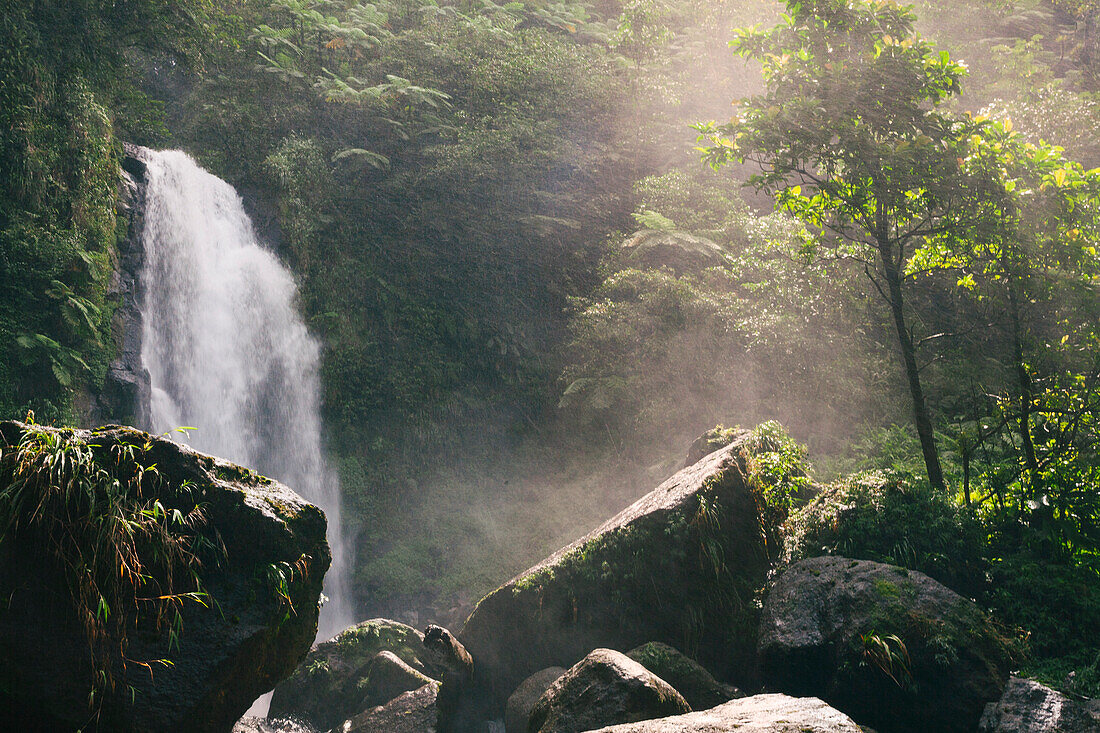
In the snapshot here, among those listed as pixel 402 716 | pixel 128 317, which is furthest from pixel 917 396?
pixel 128 317

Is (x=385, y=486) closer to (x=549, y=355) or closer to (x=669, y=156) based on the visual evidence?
(x=549, y=355)

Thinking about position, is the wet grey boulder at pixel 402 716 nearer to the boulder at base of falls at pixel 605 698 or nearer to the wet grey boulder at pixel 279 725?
the wet grey boulder at pixel 279 725

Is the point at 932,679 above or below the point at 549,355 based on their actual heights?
below

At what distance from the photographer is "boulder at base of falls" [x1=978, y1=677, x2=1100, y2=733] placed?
4.56 metres

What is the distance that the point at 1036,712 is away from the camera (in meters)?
4.79

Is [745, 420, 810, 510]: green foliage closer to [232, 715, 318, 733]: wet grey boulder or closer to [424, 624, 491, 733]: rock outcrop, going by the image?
[424, 624, 491, 733]: rock outcrop

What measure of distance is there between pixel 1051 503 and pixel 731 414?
28.8 feet

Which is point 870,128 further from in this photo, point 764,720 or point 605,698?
point 605,698

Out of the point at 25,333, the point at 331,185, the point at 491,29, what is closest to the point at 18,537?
the point at 25,333

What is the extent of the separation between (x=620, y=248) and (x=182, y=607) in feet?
48.3

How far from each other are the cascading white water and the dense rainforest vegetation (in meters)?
0.74

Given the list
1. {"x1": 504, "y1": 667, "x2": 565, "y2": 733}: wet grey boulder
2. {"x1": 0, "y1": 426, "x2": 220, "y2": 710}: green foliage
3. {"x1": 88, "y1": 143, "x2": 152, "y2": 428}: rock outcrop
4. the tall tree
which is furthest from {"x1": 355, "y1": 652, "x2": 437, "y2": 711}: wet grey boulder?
{"x1": 88, "y1": 143, "x2": 152, "y2": 428}: rock outcrop

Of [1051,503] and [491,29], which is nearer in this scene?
[1051,503]

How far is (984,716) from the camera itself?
5.04 m
